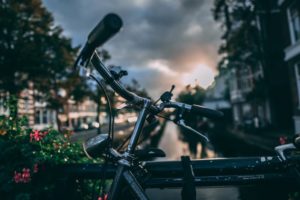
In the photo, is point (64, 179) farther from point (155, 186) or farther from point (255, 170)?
point (255, 170)

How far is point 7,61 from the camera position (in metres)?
22.2

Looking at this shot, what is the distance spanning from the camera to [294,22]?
17766 mm

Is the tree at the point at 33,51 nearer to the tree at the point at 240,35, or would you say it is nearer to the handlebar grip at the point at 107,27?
the tree at the point at 240,35

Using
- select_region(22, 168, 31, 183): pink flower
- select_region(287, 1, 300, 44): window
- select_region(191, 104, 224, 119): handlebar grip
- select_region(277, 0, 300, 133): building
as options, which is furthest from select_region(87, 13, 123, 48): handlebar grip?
select_region(287, 1, 300, 44): window

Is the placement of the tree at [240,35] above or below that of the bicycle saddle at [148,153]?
above

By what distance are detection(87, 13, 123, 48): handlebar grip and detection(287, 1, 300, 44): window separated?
18620mm

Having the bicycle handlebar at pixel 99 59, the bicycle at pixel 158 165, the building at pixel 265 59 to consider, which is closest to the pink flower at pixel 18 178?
A: the bicycle at pixel 158 165

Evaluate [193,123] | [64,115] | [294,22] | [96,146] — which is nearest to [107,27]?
[96,146]

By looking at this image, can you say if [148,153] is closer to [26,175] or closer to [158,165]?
[158,165]

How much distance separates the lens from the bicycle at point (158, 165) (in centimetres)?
157

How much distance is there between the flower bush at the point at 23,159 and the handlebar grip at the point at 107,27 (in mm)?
1396

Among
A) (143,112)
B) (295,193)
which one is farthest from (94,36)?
(295,193)

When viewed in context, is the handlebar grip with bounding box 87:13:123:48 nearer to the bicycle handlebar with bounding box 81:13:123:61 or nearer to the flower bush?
the bicycle handlebar with bounding box 81:13:123:61

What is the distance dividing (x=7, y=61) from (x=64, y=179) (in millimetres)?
22973
